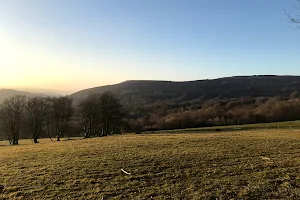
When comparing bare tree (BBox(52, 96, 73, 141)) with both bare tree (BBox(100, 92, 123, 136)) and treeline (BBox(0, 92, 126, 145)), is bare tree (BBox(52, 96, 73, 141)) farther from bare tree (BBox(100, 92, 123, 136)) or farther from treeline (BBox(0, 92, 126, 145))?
bare tree (BBox(100, 92, 123, 136))

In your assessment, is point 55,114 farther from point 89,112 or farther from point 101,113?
point 101,113

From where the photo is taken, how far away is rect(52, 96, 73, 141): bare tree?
76.1 metres

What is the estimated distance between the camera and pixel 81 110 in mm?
79438

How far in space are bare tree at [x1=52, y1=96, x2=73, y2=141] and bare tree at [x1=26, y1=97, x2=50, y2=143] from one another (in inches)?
106

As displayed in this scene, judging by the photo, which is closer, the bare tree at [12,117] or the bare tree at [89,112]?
the bare tree at [12,117]

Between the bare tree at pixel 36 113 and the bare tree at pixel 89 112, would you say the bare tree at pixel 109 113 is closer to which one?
the bare tree at pixel 89 112

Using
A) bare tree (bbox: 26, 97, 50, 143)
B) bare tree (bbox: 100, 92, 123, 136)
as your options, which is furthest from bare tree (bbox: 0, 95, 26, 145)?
bare tree (bbox: 100, 92, 123, 136)

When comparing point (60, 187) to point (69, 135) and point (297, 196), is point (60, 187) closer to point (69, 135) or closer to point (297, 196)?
point (297, 196)

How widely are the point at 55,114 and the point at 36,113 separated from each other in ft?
16.8

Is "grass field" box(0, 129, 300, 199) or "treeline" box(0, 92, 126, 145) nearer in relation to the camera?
"grass field" box(0, 129, 300, 199)

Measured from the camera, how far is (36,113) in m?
76.9

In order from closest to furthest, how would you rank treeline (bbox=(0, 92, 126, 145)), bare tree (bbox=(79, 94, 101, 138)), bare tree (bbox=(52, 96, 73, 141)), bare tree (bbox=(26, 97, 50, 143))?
treeline (bbox=(0, 92, 126, 145))
bare tree (bbox=(52, 96, 73, 141))
bare tree (bbox=(26, 97, 50, 143))
bare tree (bbox=(79, 94, 101, 138))

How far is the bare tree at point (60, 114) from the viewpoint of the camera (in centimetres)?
7612

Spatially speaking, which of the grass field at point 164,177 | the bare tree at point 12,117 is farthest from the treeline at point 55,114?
the grass field at point 164,177
